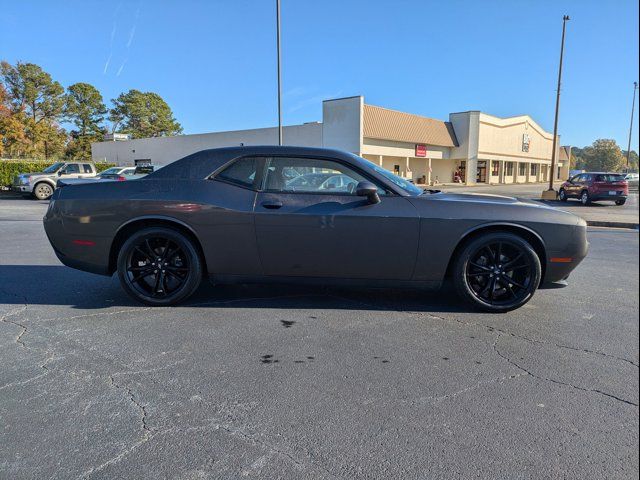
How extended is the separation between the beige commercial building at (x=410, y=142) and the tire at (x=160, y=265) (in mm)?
29888

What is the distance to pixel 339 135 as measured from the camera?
113ft

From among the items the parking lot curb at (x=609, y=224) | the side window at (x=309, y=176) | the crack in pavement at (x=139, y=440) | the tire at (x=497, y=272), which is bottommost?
the crack in pavement at (x=139, y=440)

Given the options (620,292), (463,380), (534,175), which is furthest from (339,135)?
(534,175)

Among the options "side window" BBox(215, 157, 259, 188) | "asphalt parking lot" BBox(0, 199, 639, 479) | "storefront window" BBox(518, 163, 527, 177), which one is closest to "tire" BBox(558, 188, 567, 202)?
"asphalt parking lot" BBox(0, 199, 639, 479)

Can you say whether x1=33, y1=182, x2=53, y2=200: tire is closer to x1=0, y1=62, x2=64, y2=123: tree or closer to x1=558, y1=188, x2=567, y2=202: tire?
x1=558, y1=188, x2=567, y2=202: tire

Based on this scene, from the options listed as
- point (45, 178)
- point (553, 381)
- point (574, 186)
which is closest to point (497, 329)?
point (553, 381)

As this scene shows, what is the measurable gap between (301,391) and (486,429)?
3.59 feet

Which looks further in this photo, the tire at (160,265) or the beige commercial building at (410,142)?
the beige commercial building at (410,142)

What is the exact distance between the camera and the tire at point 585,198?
64.4 feet

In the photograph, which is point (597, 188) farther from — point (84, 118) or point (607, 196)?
point (84, 118)

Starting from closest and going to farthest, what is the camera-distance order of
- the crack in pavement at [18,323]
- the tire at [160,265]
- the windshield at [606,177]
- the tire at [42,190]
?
the crack in pavement at [18,323]
the tire at [160,265]
the windshield at [606,177]
the tire at [42,190]

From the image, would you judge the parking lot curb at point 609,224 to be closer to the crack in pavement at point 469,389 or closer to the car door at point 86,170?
the crack in pavement at point 469,389

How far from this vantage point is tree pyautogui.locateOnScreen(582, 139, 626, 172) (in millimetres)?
63500

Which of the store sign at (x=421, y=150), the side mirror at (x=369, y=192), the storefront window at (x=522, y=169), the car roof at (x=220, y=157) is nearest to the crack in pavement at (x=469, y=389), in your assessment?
the side mirror at (x=369, y=192)
